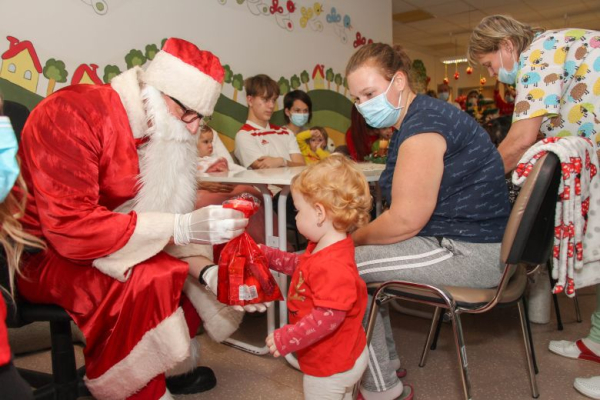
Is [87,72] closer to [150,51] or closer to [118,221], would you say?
[150,51]

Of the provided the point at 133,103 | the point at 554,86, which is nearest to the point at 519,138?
the point at 554,86

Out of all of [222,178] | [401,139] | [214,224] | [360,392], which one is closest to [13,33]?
[222,178]

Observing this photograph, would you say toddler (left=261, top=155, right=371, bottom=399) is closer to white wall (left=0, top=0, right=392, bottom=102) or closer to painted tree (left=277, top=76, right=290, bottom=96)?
white wall (left=0, top=0, right=392, bottom=102)

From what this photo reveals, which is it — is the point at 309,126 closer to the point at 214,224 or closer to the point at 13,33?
the point at 13,33

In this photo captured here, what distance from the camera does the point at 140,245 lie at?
1.24 meters

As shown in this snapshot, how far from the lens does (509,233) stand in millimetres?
1197

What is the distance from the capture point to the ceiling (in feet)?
22.4

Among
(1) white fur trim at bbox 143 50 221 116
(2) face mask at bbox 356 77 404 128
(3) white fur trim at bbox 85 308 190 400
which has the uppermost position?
(1) white fur trim at bbox 143 50 221 116

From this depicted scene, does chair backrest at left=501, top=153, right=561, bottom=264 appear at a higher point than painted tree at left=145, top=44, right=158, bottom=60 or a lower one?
lower

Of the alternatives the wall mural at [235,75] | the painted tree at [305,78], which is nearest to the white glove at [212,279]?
the wall mural at [235,75]

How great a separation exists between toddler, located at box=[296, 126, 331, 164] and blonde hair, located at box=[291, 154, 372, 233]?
2.55 meters

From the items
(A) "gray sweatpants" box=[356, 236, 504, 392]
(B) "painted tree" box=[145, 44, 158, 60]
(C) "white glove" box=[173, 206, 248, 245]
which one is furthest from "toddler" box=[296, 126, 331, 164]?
(C) "white glove" box=[173, 206, 248, 245]

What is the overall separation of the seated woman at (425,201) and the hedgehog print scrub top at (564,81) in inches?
23.0

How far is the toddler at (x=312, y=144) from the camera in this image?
3.80 metres
